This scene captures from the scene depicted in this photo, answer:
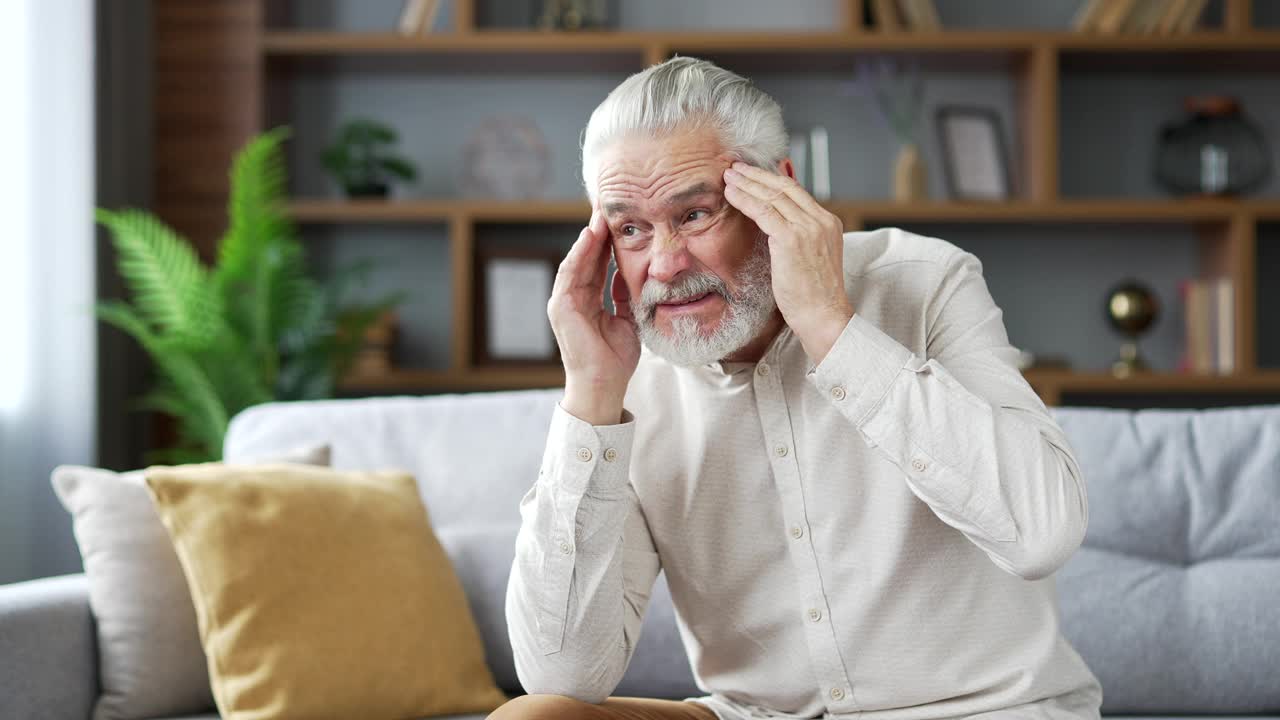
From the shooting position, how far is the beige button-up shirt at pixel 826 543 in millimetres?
1372

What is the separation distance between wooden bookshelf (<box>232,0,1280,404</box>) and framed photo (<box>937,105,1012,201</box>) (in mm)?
83

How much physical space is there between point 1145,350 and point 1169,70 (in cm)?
85

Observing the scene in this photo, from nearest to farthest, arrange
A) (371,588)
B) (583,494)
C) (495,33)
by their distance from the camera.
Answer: (583,494) → (371,588) → (495,33)

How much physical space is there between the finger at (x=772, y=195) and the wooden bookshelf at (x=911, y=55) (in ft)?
7.30

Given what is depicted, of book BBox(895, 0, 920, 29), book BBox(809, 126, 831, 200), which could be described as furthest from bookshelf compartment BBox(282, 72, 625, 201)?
book BBox(895, 0, 920, 29)

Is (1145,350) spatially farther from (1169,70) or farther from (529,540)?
(529,540)

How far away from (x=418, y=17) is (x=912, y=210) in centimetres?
153

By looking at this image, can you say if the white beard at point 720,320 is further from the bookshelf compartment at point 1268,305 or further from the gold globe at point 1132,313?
the bookshelf compartment at point 1268,305

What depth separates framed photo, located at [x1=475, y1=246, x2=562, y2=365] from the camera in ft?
12.4

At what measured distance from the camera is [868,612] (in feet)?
4.72

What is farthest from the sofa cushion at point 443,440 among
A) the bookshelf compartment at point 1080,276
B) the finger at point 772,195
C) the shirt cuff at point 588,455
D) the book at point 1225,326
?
the book at point 1225,326

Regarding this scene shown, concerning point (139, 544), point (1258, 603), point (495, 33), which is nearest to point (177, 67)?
point (495, 33)

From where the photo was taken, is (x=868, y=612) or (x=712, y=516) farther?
(x=712, y=516)

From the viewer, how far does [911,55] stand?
3.82m
